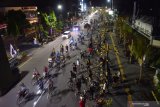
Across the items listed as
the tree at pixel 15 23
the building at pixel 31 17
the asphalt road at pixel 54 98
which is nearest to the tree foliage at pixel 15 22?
the tree at pixel 15 23

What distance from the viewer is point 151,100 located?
1945 centimetres

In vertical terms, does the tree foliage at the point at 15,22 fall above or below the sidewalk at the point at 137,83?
above

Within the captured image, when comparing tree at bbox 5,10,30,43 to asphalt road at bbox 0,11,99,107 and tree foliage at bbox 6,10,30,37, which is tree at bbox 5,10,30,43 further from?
asphalt road at bbox 0,11,99,107

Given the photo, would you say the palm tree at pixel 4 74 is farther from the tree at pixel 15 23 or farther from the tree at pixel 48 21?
the tree at pixel 48 21

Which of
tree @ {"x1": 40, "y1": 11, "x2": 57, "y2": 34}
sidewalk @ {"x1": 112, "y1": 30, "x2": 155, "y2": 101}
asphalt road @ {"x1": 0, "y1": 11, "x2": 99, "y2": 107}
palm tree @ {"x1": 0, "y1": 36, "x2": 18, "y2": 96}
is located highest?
tree @ {"x1": 40, "y1": 11, "x2": 57, "y2": 34}

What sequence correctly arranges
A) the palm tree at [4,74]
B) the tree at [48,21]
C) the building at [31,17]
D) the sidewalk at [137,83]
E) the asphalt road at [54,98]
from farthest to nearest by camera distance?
1. the tree at [48,21]
2. the building at [31,17]
3. the palm tree at [4,74]
4. the sidewalk at [137,83]
5. the asphalt road at [54,98]

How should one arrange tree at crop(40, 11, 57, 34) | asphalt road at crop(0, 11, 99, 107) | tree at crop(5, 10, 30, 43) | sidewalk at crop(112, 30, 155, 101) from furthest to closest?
1. tree at crop(40, 11, 57, 34)
2. tree at crop(5, 10, 30, 43)
3. sidewalk at crop(112, 30, 155, 101)
4. asphalt road at crop(0, 11, 99, 107)

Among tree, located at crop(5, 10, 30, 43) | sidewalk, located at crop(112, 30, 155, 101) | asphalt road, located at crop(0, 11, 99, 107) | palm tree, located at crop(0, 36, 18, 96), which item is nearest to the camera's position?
asphalt road, located at crop(0, 11, 99, 107)

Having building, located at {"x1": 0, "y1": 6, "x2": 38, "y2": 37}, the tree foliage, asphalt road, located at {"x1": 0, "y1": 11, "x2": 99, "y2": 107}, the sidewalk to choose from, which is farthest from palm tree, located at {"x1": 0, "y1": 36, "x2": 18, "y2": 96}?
building, located at {"x1": 0, "y1": 6, "x2": 38, "y2": 37}

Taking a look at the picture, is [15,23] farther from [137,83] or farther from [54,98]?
[137,83]

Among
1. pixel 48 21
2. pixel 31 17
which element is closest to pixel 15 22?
pixel 48 21

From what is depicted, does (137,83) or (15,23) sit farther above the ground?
(15,23)

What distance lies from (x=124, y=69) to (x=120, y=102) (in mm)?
9779

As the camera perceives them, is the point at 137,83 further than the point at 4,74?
No
